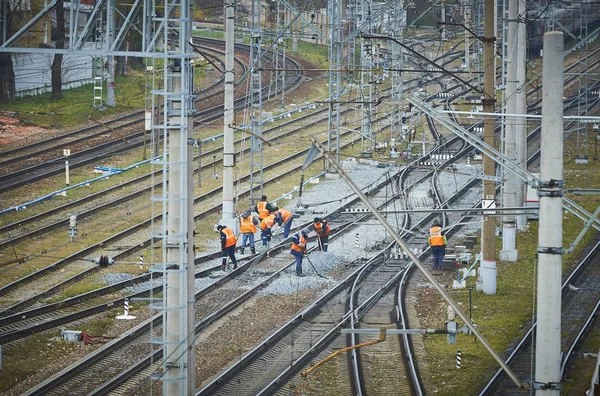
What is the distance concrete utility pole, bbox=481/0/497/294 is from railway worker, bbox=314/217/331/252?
4147 millimetres

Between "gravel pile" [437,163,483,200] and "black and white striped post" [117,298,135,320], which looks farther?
"gravel pile" [437,163,483,200]

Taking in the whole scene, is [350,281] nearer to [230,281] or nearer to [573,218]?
[230,281]

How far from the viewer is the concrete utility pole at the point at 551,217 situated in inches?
403

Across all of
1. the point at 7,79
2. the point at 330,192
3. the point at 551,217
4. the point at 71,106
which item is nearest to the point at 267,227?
the point at 330,192

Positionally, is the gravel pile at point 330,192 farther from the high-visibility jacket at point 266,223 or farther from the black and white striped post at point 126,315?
the black and white striped post at point 126,315

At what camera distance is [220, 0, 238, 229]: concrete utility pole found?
24938 mm

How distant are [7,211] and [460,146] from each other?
18.9 meters

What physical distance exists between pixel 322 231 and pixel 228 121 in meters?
3.33

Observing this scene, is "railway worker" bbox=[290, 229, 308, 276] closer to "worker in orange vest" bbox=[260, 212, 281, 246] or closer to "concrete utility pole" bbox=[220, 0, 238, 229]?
"worker in orange vest" bbox=[260, 212, 281, 246]

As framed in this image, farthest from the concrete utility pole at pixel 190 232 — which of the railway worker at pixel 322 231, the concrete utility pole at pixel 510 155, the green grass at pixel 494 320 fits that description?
the concrete utility pole at pixel 510 155

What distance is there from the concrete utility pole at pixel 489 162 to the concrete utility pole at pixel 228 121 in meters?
6.19

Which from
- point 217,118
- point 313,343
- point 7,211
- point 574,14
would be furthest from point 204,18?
point 313,343

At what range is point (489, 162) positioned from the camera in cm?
2122

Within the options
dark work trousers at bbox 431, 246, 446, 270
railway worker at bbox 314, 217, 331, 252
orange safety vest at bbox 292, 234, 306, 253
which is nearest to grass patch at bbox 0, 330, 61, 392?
orange safety vest at bbox 292, 234, 306, 253
